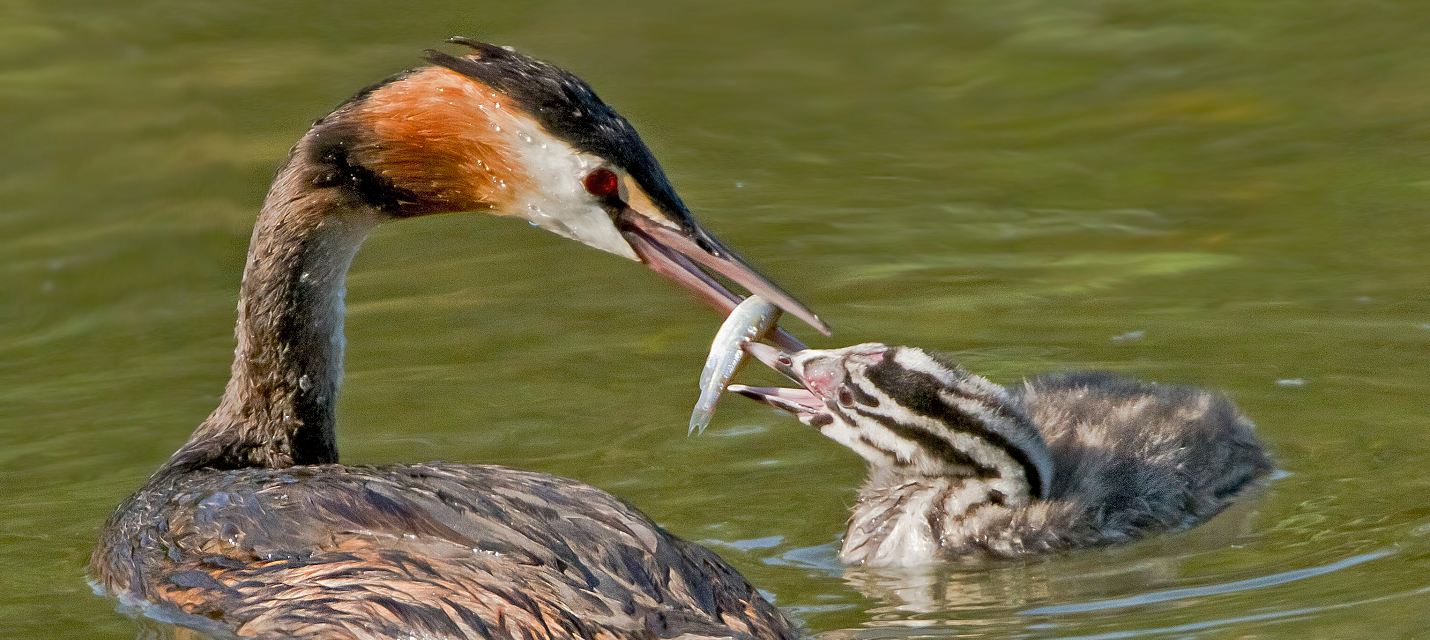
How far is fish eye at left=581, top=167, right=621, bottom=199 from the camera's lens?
5719 millimetres

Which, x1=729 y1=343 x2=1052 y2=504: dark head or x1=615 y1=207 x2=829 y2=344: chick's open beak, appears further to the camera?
x1=729 y1=343 x2=1052 y2=504: dark head

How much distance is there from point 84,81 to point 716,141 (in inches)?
124

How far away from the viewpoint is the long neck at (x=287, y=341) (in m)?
6.14

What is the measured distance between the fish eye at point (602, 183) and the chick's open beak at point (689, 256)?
7 centimetres

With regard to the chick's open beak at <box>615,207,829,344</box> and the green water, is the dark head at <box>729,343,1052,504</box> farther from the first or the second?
the chick's open beak at <box>615,207,829,344</box>

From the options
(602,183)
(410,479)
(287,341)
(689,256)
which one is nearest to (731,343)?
(689,256)

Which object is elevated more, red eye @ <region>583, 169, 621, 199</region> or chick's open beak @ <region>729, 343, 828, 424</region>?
red eye @ <region>583, 169, 621, 199</region>

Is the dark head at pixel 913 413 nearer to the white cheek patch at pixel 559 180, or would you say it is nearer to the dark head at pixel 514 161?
the dark head at pixel 514 161

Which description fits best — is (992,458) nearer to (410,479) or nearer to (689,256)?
(689,256)

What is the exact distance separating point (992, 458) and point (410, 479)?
168 cm

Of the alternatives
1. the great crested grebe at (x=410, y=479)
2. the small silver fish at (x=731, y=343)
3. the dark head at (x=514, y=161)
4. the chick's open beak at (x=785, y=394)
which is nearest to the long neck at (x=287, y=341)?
the great crested grebe at (x=410, y=479)

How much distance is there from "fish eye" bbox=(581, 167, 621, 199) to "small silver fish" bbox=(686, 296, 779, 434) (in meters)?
0.53

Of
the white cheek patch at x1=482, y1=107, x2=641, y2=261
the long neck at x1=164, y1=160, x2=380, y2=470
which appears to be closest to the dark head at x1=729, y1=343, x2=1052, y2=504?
the white cheek patch at x1=482, y1=107, x2=641, y2=261

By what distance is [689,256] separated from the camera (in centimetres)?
579
